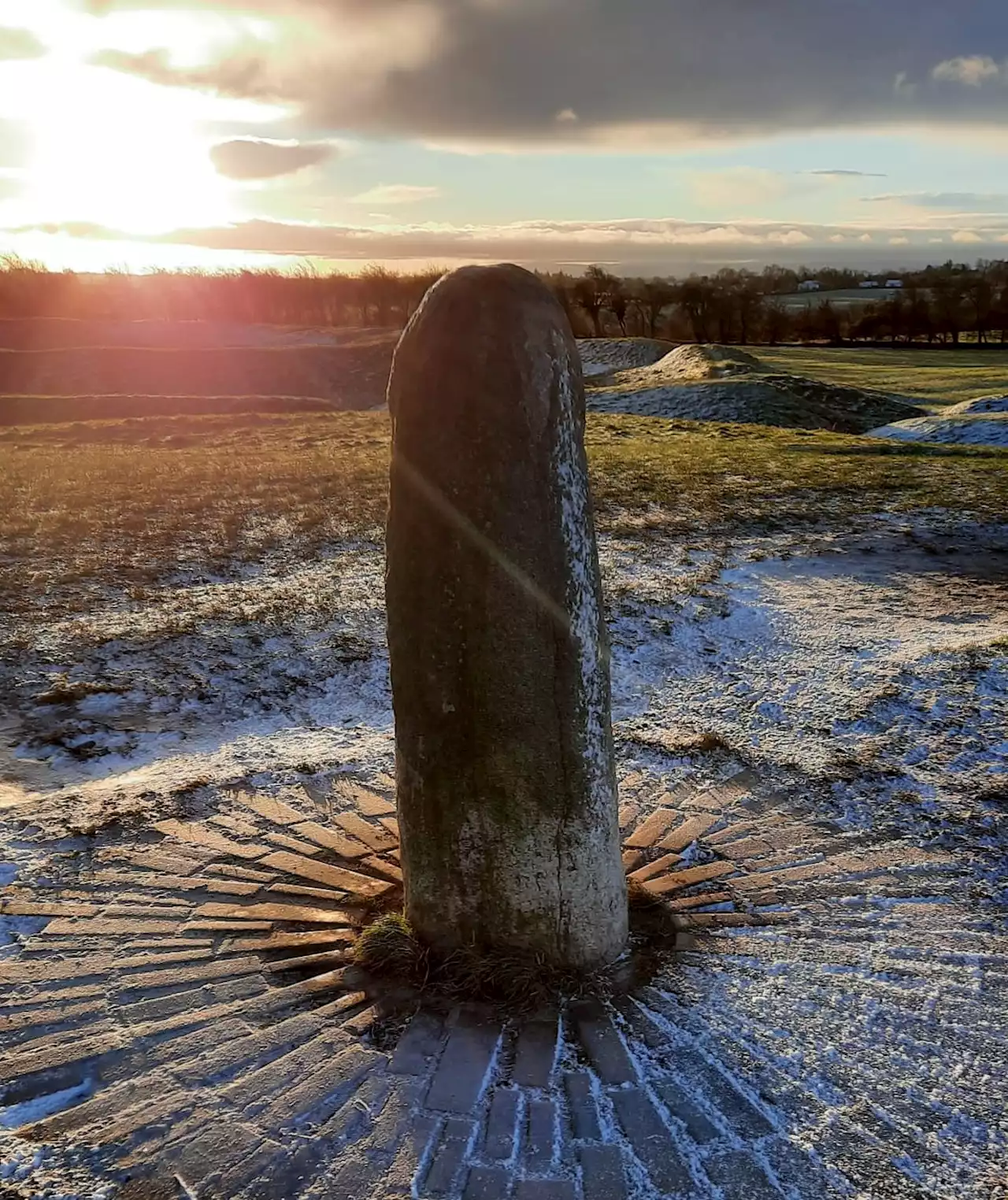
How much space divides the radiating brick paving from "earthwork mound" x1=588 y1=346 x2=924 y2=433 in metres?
21.3

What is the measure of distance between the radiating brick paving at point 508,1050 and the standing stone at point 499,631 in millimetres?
407

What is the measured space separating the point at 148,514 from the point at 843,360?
1746 inches

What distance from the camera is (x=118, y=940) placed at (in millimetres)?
4020

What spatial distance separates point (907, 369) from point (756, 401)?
2259 centimetres

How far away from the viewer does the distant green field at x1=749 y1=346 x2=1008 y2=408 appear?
34375 millimetres

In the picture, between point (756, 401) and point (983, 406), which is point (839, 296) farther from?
point (756, 401)

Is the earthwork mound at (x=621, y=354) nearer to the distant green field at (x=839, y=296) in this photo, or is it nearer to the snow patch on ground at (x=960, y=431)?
the snow patch on ground at (x=960, y=431)

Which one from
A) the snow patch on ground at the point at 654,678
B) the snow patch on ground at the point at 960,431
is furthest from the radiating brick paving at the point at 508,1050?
the snow patch on ground at the point at 960,431

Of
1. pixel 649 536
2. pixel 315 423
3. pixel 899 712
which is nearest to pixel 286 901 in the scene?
pixel 899 712

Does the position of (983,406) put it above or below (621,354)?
below

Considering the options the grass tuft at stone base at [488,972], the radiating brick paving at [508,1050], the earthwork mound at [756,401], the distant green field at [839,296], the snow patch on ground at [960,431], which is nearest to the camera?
the radiating brick paving at [508,1050]

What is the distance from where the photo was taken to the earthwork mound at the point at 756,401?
82.4ft

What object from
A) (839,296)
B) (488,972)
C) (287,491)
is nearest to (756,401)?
(287,491)

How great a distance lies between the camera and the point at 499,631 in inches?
138
